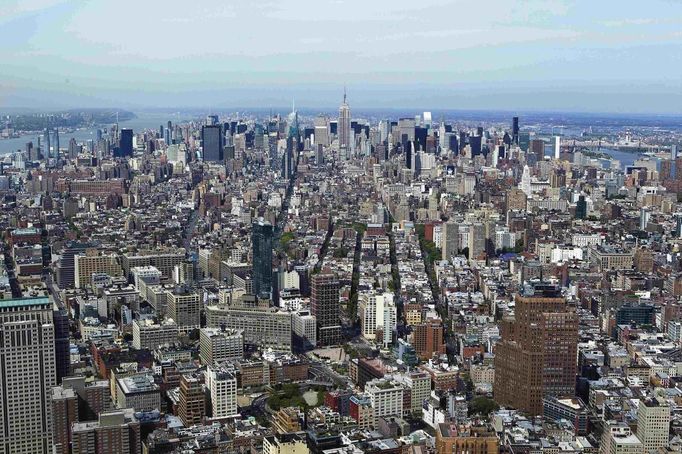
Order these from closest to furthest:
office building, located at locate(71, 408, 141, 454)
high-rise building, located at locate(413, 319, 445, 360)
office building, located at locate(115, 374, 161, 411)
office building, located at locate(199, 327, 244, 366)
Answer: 1. office building, located at locate(71, 408, 141, 454)
2. office building, located at locate(115, 374, 161, 411)
3. office building, located at locate(199, 327, 244, 366)
4. high-rise building, located at locate(413, 319, 445, 360)

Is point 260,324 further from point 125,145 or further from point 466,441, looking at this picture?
point 125,145

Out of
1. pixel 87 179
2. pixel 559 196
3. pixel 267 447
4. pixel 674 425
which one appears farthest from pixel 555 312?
pixel 87 179

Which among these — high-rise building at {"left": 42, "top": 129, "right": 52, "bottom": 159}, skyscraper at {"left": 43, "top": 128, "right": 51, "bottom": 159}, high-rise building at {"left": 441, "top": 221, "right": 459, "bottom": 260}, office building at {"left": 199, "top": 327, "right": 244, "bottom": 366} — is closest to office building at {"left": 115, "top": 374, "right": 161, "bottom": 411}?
office building at {"left": 199, "top": 327, "right": 244, "bottom": 366}

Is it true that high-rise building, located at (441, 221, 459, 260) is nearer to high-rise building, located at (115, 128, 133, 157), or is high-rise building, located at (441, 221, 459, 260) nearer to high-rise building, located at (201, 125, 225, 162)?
high-rise building, located at (115, 128, 133, 157)

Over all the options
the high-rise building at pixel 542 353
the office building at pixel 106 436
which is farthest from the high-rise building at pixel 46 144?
the high-rise building at pixel 542 353

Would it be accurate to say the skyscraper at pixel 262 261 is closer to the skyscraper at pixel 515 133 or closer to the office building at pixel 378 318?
the office building at pixel 378 318

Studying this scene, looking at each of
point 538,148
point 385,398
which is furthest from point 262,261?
point 538,148

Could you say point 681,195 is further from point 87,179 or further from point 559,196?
point 87,179
